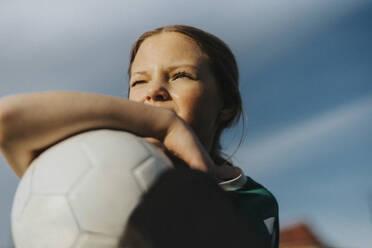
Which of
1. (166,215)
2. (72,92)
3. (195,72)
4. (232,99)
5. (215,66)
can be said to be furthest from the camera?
(232,99)

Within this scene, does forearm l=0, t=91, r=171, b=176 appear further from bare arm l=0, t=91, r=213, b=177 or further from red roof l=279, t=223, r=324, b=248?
red roof l=279, t=223, r=324, b=248

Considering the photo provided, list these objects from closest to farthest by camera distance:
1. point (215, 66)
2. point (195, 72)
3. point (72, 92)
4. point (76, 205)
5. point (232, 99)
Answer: point (76, 205) → point (72, 92) → point (195, 72) → point (215, 66) → point (232, 99)

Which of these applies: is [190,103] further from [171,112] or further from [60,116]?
[60,116]

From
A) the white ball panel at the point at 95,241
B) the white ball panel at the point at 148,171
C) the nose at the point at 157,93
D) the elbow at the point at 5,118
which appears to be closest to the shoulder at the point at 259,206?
the nose at the point at 157,93

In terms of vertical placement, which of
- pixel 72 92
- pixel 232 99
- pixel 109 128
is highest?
pixel 72 92

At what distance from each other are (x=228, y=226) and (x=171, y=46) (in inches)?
52.8

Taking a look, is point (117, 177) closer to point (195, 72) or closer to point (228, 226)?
point (228, 226)

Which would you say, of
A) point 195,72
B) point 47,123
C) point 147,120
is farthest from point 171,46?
point 47,123

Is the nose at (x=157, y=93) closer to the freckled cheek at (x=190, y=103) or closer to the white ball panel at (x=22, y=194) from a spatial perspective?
the freckled cheek at (x=190, y=103)

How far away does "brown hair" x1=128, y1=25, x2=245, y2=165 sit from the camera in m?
2.42

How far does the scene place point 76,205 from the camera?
48.2 inches

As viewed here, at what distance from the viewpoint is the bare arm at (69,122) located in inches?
51.2

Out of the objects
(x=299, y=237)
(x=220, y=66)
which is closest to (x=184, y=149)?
(x=220, y=66)

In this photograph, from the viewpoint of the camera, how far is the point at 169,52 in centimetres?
218
